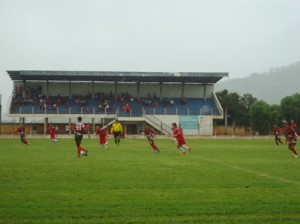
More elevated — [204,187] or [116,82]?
[116,82]

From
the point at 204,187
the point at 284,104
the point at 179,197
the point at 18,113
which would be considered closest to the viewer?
the point at 179,197

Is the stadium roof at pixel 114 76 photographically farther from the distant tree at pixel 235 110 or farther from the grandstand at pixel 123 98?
the distant tree at pixel 235 110

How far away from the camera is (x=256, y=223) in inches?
311

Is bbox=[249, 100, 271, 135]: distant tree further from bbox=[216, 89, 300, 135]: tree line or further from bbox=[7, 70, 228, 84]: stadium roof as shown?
bbox=[7, 70, 228, 84]: stadium roof

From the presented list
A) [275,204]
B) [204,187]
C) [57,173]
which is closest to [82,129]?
[57,173]

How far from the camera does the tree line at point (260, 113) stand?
258ft

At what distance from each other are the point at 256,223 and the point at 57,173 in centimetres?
818

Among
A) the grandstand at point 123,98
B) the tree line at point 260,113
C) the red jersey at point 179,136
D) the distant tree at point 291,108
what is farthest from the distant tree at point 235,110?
the red jersey at point 179,136

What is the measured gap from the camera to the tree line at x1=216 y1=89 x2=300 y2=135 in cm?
7869

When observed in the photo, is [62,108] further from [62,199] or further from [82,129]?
[62,199]

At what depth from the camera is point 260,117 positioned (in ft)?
261

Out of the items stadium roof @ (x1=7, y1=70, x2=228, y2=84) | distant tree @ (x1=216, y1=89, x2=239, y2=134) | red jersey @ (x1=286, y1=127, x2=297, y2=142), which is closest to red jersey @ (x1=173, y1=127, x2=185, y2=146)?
red jersey @ (x1=286, y1=127, x2=297, y2=142)

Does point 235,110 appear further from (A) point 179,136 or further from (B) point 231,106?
(A) point 179,136

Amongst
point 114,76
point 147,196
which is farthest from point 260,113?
point 147,196
